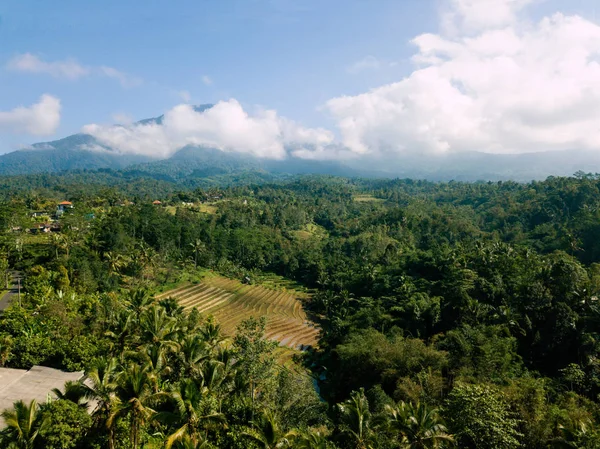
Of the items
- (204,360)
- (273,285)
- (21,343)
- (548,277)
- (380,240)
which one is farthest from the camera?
(380,240)

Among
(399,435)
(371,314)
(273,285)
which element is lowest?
(273,285)

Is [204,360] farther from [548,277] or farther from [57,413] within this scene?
[548,277]

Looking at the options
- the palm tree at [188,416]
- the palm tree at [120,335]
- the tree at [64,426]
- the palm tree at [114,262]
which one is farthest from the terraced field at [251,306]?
the palm tree at [188,416]

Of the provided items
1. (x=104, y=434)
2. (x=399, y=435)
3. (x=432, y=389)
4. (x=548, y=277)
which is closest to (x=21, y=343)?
(x=104, y=434)

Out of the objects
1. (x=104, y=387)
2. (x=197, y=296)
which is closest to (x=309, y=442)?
(x=104, y=387)

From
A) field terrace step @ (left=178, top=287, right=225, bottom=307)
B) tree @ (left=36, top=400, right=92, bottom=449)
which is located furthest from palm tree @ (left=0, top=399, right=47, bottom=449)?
field terrace step @ (left=178, top=287, right=225, bottom=307)

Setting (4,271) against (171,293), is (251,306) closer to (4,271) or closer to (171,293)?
(171,293)
